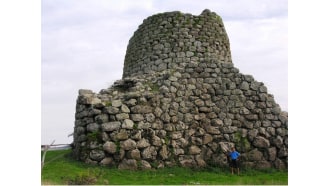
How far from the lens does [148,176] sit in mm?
8773

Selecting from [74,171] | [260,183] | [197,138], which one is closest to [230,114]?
[197,138]

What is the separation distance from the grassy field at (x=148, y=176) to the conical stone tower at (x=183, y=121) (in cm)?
24

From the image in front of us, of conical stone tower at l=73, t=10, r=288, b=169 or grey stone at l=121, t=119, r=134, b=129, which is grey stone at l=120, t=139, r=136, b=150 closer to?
conical stone tower at l=73, t=10, r=288, b=169

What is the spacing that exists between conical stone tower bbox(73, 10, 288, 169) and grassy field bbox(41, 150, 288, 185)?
24 centimetres

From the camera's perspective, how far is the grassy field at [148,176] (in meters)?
7.97

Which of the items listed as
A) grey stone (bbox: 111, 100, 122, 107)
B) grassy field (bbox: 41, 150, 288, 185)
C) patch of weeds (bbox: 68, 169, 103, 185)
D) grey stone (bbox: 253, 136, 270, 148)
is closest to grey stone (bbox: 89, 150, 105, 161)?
grassy field (bbox: 41, 150, 288, 185)

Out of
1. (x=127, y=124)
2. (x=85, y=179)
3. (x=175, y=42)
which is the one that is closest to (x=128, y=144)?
(x=127, y=124)

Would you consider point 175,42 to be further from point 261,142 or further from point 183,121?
point 261,142

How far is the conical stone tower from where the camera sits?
9227 mm

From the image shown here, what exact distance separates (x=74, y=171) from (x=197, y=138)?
352 cm

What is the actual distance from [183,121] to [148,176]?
208cm

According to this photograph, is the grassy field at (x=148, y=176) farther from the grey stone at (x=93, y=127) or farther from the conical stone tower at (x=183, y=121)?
the grey stone at (x=93, y=127)

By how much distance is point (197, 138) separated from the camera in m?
10.1

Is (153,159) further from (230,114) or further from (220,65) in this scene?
(220,65)
